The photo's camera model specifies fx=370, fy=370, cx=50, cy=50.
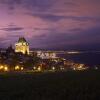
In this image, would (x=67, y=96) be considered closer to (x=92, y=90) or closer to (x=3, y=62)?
(x=92, y=90)

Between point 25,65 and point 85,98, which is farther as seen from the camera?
point 25,65

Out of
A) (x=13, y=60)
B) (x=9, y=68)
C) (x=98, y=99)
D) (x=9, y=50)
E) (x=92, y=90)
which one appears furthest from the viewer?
(x=9, y=50)

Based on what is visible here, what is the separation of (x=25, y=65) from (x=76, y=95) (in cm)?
11083

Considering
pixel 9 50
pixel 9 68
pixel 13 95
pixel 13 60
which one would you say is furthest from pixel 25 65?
pixel 13 95

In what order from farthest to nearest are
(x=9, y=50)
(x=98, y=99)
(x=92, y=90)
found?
(x=9, y=50)
(x=92, y=90)
(x=98, y=99)

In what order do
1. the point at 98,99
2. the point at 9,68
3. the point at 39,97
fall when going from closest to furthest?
the point at 98,99, the point at 39,97, the point at 9,68

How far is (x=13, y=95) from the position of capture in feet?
63.8

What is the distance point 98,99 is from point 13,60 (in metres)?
111

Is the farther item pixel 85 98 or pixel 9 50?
pixel 9 50

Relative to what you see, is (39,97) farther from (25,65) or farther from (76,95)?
(25,65)

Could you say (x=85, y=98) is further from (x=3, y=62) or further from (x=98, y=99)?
(x=3, y=62)

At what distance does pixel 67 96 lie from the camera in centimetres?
1720

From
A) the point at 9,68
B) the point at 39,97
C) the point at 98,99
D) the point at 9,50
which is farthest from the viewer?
the point at 9,50

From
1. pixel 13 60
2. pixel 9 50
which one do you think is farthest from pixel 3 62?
pixel 9 50
